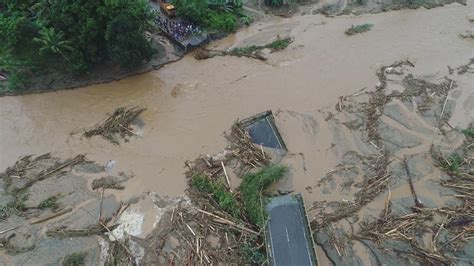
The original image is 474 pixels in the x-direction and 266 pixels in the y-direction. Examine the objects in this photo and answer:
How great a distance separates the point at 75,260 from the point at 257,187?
6152mm

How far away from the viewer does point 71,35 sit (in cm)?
1716

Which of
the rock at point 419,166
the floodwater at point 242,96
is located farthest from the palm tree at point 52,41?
the rock at point 419,166

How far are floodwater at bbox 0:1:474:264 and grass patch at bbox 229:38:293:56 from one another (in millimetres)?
328

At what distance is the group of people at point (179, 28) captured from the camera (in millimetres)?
20094

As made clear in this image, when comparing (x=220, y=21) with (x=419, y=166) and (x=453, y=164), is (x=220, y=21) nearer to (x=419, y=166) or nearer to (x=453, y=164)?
(x=419, y=166)

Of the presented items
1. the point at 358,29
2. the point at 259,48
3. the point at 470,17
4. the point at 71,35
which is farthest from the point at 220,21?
the point at 470,17

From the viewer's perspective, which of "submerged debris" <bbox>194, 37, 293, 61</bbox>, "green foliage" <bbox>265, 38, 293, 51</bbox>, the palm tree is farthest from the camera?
"green foliage" <bbox>265, 38, 293, 51</bbox>

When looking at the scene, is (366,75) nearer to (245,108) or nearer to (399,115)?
(399,115)

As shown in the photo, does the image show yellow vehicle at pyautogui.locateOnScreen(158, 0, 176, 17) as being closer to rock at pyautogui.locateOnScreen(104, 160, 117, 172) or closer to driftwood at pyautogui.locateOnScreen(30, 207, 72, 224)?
rock at pyautogui.locateOnScreen(104, 160, 117, 172)

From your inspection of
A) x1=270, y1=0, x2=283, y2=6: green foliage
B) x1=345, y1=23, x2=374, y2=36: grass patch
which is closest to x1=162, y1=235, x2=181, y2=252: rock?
x1=345, y1=23, x2=374, y2=36: grass patch

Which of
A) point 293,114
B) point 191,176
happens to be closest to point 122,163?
point 191,176

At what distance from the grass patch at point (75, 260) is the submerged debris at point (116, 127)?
16.3 feet

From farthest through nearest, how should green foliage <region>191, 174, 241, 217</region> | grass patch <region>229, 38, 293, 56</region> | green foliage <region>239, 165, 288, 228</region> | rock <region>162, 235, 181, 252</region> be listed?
1. grass patch <region>229, 38, 293, 56</region>
2. green foliage <region>191, 174, 241, 217</region>
3. rock <region>162, 235, 181, 252</region>
4. green foliage <region>239, 165, 288, 228</region>

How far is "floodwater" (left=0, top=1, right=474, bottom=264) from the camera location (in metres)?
15.3
